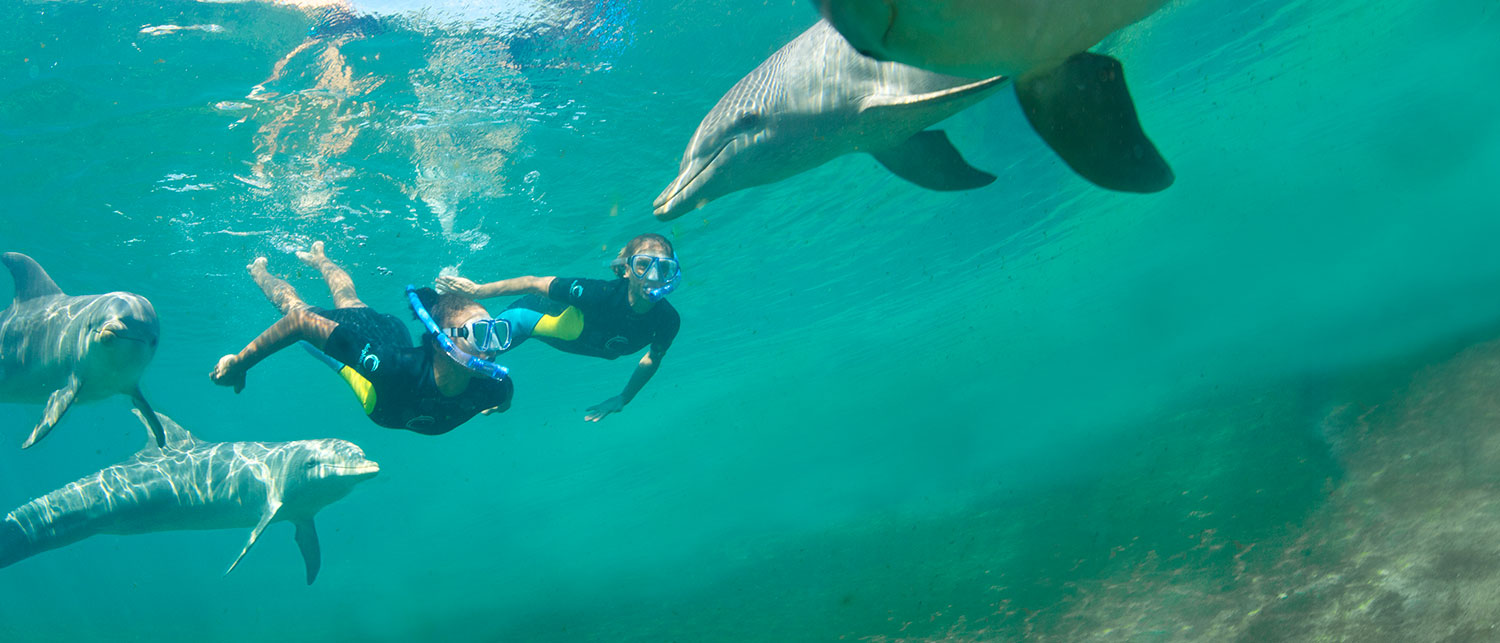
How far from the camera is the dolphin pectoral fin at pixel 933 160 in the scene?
335 centimetres

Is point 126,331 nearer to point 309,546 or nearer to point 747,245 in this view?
point 309,546

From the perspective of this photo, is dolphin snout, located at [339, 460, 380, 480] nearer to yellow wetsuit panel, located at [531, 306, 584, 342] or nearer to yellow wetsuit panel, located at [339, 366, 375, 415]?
yellow wetsuit panel, located at [339, 366, 375, 415]

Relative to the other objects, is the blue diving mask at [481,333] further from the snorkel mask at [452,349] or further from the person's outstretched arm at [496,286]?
the person's outstretched arm at [496,286]

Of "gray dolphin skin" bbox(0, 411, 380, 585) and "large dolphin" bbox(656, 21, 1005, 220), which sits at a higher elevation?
"large dolphin" bbox(656, 21, 1005, 220)

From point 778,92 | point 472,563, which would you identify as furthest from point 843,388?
point 778,92

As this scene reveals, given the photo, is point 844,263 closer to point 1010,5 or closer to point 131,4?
point 131,4

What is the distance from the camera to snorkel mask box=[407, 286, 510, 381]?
4910mm

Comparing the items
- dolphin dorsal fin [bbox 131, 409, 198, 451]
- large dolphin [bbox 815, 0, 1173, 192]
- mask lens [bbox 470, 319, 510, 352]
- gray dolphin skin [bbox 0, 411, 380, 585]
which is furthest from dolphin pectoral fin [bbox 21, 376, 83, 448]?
large dolphin [bbox 815, 0, 1173, 192]

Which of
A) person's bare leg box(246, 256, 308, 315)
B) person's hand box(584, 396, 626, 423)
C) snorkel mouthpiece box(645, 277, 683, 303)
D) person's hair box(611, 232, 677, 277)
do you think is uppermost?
person's hair box(611, 232, 677, 277)

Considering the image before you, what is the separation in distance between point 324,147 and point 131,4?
3.32 meters

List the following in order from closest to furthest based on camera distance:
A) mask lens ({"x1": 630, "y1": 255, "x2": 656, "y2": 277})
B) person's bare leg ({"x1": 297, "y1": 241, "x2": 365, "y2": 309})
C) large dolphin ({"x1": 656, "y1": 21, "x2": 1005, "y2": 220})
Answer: large dolphin ({"x1": 656, "y1": 21, "x2": 1005, "y2": 220})
mask lens ({"x1": 630, "y1": 255, "x2": 656, "y2": 277})
person's bare leg ({"x1": 297, "y1": 241, "x2": 365, "y2": 309})

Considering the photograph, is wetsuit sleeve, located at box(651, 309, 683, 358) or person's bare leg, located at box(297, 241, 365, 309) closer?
person's bare leg, located at box(297, 241, 365, 309)

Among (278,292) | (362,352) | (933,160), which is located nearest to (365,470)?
(278,292)

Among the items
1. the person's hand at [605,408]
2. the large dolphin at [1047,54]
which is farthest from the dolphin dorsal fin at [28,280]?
the large dolphin at [1047,54]
